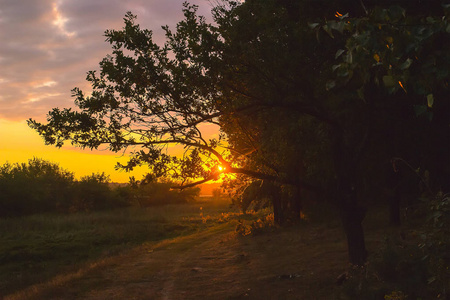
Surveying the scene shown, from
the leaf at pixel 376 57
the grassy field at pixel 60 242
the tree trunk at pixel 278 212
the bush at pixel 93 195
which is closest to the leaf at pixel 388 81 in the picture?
the leaf at pixel 376 57

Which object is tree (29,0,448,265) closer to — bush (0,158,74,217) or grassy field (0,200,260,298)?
grassy field (0,200,260,298)

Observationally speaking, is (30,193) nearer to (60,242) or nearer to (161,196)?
(60,242)

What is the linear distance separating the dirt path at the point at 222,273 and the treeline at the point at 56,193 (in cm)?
2179

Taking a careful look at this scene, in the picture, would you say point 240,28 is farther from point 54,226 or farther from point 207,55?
point 54,226

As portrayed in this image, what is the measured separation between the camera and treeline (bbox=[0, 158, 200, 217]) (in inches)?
2031

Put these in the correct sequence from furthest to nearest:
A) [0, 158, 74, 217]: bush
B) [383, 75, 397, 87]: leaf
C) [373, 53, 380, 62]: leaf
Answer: [0, 158, 74, 217]: bush, [373, 53, 380, 62]: leaf, [383, 75, 397, 87]: leaf

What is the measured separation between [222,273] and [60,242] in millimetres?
21206

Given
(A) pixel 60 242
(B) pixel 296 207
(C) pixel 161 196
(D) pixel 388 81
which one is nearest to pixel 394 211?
(B) pixel 296 207

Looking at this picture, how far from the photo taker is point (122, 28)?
12836mm

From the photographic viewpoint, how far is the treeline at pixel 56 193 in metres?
51.6

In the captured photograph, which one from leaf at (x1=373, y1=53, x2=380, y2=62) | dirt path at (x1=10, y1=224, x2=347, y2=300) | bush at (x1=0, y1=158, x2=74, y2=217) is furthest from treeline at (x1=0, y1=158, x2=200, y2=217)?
leaf at (x1=373, y1=53, x2=380, y2=62)

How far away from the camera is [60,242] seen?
1308 inches

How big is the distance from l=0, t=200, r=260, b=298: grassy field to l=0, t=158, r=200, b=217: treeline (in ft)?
16.6

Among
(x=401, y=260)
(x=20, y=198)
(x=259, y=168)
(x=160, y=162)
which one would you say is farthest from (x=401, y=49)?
(x=20, y=198)
